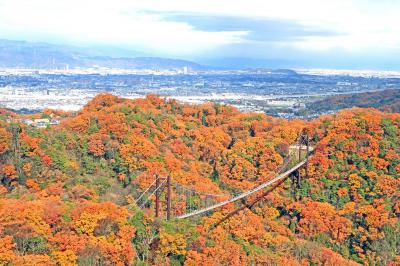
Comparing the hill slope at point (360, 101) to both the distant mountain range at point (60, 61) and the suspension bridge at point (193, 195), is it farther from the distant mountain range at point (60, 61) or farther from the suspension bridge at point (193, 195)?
the distant mountain range at point (60, 61)

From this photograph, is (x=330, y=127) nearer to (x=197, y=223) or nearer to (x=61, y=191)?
(x=197, y=223)

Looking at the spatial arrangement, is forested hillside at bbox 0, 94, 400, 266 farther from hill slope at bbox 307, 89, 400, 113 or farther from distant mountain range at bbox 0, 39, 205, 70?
distant mountain range at bbox 0, 39, 205, 70

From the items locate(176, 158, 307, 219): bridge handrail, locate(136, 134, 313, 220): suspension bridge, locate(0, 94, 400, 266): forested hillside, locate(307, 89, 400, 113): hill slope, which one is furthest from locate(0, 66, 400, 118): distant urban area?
locate(176, 158, 307, 219): bridge handrail

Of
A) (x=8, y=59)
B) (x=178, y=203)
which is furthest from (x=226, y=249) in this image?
(x=8, y=59)

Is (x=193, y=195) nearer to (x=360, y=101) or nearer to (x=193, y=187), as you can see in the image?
(x=193, y=187)

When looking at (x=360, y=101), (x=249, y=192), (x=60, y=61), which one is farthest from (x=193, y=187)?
(x=60, y=61)
